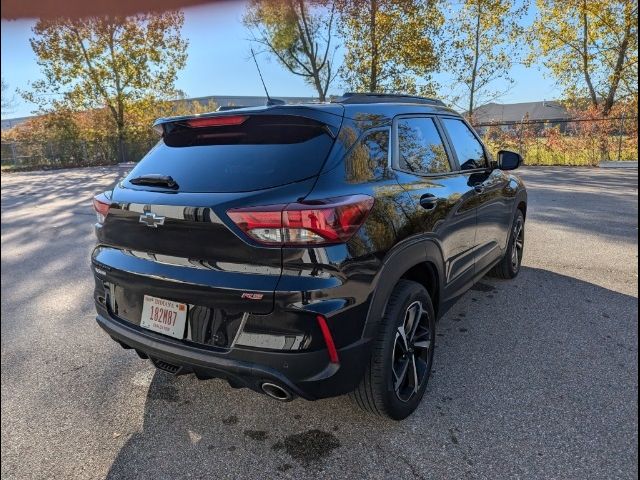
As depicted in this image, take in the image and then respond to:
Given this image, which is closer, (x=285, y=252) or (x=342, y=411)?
(x=285, y=252)

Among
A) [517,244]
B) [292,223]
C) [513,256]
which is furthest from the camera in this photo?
[517,244]

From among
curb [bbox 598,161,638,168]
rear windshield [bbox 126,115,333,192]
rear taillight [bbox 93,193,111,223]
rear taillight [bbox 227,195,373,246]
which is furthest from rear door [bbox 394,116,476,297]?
curb [bbox 598,161,638,168]

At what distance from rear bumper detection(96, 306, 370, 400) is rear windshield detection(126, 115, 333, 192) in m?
0.74

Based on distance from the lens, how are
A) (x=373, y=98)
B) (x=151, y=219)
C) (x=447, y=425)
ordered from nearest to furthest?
(x=151, y=219)
(x=447, y=425)
(x=373, y=98)

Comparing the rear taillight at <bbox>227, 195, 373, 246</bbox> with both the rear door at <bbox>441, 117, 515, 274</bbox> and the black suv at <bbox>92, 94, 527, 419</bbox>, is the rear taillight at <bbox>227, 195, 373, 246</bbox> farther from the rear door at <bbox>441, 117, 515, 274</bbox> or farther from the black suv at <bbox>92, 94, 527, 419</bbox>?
the rear door at <bbox>441, 117, 515, 274</bbox>

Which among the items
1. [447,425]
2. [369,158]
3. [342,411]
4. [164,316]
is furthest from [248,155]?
[447,425]

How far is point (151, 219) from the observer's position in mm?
2061

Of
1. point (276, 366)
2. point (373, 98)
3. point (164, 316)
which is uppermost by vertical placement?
point (373, 98)

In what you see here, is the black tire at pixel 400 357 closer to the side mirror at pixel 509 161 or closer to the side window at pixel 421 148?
the side window at pixel 421 148

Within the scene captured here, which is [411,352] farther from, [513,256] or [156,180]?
[513,256]

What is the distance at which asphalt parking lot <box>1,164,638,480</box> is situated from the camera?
6.67 ft

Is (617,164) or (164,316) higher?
(164,316)

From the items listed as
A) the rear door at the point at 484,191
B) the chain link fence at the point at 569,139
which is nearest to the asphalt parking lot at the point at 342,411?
the rear door at the point at 484,191

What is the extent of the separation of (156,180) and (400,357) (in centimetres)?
159
